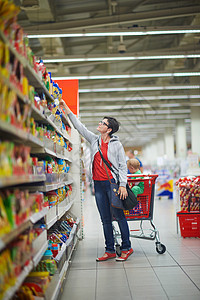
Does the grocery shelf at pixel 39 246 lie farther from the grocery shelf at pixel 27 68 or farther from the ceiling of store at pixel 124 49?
the ceiling of store at pixel 124 49

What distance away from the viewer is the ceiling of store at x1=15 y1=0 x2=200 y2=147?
8.91 metres

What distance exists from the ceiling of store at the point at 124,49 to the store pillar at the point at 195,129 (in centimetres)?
69

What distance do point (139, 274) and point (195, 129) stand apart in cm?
1512

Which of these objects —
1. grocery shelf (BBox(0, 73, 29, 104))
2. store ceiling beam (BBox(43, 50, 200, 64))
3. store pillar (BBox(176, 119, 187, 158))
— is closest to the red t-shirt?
grocery shelf (BBox(0, 73, 29, 104))

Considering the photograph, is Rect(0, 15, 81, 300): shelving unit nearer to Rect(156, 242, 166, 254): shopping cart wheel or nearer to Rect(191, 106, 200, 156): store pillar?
Rect(156, 242, 166, 254): shopping cart wheel

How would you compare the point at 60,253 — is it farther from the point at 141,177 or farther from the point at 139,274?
the point at 141,177

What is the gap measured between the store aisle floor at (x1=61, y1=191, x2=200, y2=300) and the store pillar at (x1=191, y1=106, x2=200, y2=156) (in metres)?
12.9

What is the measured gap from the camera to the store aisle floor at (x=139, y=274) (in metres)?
3.07

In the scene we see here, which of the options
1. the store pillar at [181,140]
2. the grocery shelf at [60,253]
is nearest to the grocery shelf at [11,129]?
the grocery shelf at [60,253]

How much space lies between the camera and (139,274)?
367cm

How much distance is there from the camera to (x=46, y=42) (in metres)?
11.2

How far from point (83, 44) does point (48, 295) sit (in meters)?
11.1

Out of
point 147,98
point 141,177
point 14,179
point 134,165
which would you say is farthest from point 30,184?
point 147,98

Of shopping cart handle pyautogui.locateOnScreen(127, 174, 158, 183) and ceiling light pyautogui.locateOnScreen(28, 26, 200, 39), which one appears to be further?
ceiling light pyautogui.locateOnScreen(28, 26, 200, 39)
